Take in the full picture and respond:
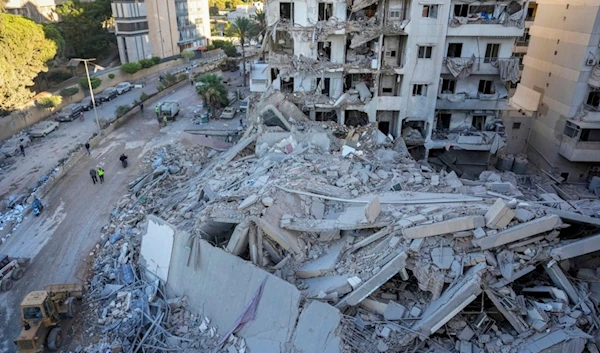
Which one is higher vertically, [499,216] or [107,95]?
[499,216]

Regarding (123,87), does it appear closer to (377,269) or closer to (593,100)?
(377,269)

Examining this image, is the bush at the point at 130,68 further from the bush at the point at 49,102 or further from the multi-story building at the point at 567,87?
the multi-story building at the point at 567,87

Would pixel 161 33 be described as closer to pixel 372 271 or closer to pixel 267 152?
pixel 267 152

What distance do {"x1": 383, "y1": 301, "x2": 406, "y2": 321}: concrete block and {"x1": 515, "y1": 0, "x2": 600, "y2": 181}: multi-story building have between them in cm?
2215

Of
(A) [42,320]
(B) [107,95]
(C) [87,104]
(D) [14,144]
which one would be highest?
(A) [42,320]

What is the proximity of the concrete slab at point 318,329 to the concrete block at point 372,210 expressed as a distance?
344 cm

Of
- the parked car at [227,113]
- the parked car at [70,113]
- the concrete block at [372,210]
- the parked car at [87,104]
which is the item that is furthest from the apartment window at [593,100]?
the parked car at [87,104]

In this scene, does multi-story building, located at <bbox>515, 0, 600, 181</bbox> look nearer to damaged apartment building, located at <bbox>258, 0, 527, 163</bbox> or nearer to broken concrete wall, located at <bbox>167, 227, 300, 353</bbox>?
damaged apartment building, located at <bbox>258, 0, 527, 163</bbox>

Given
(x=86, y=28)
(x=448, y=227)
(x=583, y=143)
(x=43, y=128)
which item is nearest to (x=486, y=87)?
(x=583, y=143)

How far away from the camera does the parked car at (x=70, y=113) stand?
39156 mm

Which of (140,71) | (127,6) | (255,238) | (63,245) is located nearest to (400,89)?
(255,238)

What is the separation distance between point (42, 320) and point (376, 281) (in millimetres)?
11266

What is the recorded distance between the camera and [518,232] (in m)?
13.1

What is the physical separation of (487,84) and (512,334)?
2126 cm
